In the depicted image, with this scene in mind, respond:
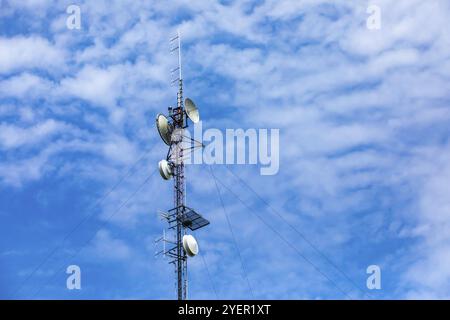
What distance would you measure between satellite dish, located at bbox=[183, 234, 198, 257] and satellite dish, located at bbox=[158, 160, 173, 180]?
3.68m

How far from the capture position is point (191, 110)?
5184 cm

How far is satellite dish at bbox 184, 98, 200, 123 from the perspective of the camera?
51.6 meters

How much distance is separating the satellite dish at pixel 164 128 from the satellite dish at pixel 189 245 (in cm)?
570

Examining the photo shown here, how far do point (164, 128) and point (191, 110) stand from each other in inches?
74.2

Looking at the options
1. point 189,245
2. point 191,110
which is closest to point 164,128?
point 191,110

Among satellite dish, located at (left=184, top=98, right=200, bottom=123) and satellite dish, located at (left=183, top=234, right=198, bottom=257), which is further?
satellite dish, located at (left=184, top=98, right=200, bottom=123)

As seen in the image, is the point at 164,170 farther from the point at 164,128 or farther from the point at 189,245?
the point at 189,245

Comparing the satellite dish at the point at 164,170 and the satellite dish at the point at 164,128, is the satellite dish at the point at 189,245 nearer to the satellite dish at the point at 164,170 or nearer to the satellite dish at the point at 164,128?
the satellite dish at the point at 164,170

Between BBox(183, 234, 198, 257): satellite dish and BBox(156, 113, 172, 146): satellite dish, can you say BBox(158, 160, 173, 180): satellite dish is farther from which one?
BBox(183, 234, 198, 257): satellite dish
